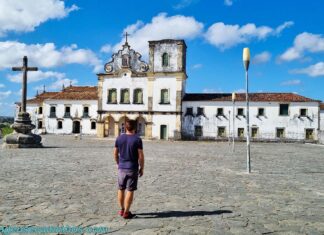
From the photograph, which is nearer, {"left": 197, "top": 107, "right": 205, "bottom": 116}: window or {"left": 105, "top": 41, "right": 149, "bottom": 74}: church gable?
{"left": 197, "top": 107, "right": 205, "bottom": 116}: window

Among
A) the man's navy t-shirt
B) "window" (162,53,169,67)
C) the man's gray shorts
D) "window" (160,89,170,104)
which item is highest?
"window" (162,53,169,67)

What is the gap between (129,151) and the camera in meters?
5.14

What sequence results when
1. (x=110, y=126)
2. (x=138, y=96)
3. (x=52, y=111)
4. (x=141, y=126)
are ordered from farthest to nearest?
(x=52, y=111), (x=110, y=126), (x=141, y=126), (x=138, y=96)

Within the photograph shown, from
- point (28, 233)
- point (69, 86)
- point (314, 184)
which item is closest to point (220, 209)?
point (28, 233)

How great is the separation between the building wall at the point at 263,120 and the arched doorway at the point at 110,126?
835cm

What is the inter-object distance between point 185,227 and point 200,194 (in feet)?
7.61

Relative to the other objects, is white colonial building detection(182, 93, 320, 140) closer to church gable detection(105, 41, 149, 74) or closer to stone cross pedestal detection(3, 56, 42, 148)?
church gable detection(105, 41, 149, 74)

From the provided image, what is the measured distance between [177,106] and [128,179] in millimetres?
31586

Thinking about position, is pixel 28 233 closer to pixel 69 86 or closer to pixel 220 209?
pixel 220 209

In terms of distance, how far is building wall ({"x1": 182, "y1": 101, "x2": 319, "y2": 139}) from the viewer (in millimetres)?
35594

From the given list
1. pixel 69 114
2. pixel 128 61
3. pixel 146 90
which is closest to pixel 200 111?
pixel 146 90

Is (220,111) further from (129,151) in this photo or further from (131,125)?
(129,151)

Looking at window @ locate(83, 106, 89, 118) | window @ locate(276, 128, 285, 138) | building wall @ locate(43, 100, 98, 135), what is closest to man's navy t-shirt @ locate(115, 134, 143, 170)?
window @ locate(276, 128, 285, 138)

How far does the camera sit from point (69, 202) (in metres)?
5.96
